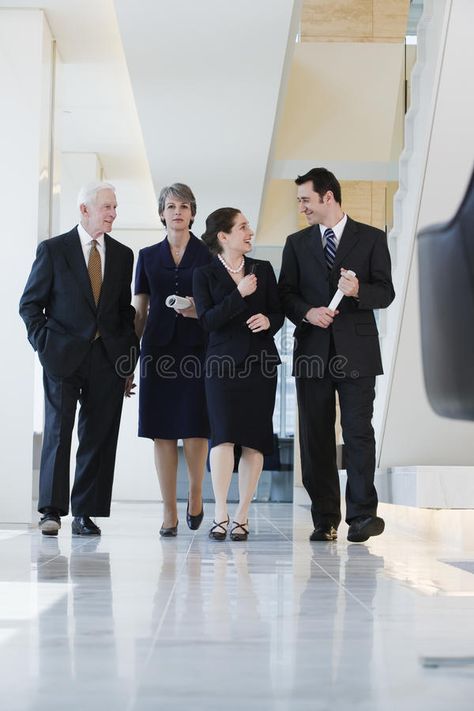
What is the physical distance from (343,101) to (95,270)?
15.9 feet

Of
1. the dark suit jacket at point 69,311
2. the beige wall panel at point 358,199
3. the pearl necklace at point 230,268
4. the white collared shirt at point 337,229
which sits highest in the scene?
the beige wall panel at point 358,199

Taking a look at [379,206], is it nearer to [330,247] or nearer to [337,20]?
[337,20]

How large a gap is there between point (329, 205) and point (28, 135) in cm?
244

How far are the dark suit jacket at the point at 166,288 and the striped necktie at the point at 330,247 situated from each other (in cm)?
64

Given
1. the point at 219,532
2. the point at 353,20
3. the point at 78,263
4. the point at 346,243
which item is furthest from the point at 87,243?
the point at 353,20

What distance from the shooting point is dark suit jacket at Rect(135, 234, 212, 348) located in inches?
190

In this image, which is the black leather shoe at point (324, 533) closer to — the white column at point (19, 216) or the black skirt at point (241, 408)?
the black skirt at point (241, 408)

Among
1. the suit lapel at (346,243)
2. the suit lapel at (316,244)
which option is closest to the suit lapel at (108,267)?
the suit lapel at (316,244)

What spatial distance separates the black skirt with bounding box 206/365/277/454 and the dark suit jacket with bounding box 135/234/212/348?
1.01 feet

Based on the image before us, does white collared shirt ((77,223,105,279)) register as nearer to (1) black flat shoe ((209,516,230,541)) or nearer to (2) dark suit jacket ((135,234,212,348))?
(2) dark suit jacket ((135,234,212,348))

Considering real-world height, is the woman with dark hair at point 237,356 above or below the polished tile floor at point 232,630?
above

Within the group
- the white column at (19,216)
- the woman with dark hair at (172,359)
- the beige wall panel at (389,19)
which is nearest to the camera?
the woman with dark hair at (172,359)

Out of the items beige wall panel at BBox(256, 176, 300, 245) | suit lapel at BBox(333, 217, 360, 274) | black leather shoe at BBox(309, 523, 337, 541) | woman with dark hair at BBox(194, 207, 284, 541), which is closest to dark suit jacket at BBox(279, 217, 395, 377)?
suit lapel at BBox(333, 217, 360, 274)

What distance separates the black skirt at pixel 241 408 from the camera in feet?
15.0
